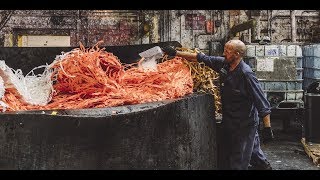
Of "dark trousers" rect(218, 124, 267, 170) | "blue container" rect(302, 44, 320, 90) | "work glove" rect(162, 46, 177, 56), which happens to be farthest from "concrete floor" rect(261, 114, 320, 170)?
"work glove" rect(162, 46, 177, 56)

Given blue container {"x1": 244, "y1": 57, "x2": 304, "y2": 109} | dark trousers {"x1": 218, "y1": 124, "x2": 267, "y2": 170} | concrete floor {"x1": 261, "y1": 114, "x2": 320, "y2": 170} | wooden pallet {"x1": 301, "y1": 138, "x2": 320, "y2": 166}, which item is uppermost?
blue container {"x1": 244, "y1": 57, "x2": 304, "y2": 109}

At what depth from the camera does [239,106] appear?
17.2ft

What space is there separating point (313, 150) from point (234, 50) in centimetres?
382

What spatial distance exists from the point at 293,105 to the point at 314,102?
2.29 meters

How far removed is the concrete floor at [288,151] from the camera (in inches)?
294

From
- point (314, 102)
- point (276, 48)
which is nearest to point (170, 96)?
point (314, 102)

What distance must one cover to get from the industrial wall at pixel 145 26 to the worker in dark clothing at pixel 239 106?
842 cm

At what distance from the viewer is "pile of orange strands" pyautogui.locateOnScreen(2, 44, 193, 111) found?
4328 mm

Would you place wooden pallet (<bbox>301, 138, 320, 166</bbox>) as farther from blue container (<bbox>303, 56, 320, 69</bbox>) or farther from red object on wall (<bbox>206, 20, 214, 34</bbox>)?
red object on wall (<bbox>206, 20, 214, 34</bbox>)

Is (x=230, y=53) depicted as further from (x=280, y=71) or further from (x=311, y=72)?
(x=311, y=72)

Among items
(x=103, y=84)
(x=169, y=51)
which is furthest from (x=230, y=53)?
(x=103, y=84)

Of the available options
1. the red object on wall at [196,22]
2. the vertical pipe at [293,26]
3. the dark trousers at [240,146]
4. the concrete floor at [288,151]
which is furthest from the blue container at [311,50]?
the dark trousers at [240,146]

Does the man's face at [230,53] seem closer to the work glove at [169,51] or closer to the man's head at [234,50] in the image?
the man's head at [234,50]

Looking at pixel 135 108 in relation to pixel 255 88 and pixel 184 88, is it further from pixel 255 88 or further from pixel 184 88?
pixel 255 88
